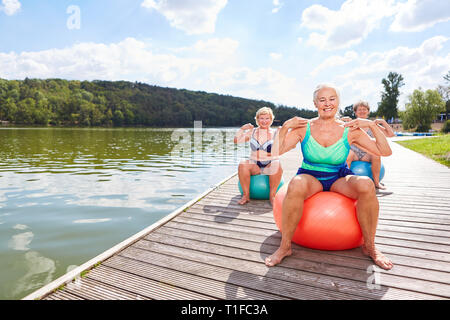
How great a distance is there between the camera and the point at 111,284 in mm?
2789

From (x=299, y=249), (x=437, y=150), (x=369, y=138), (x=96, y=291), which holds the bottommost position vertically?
(x=96, y=291)

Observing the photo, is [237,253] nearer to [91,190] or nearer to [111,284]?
[111,284]

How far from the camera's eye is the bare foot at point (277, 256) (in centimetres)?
310

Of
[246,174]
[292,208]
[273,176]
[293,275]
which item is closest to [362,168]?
[273,176]

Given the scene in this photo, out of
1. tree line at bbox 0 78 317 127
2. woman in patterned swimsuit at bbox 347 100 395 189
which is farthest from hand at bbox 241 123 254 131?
tree line at bbox 0 78 317 127

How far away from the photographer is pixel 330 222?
3197 millimetres

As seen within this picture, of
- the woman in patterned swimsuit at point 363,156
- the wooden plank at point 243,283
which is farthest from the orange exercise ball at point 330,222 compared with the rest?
the woman in patterned swimsuit at point 363,156

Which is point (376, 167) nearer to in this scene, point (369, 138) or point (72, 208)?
point (369, 138)

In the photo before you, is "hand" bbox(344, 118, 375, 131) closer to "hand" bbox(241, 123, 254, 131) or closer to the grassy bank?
"hand" bbox(241, 123, 254, 131)

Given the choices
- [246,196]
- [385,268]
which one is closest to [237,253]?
[385,268]

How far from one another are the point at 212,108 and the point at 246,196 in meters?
108

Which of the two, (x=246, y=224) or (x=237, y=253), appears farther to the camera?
(x=246, y=224)

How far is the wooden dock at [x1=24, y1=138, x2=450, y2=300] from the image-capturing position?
2.62 metres

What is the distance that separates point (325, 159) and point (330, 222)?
28.7 inches
